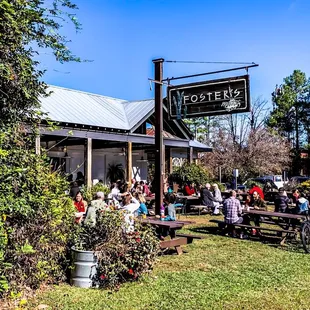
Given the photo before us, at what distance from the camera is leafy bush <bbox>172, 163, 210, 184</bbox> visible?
19609 millimetres

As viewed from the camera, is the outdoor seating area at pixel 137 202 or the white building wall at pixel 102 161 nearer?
the outdoor seating area at pixel 137 202

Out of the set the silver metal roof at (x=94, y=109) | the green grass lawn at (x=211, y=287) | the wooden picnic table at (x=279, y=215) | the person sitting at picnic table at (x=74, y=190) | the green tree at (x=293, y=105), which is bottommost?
the green grass lawn at (x=211, y=287)

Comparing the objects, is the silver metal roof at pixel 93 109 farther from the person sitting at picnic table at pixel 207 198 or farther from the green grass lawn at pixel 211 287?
the green grass lawn at pixel 211 287

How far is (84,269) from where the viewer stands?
5.80m

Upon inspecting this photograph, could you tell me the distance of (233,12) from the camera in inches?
371

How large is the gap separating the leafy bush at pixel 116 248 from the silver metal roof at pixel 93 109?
10.5m

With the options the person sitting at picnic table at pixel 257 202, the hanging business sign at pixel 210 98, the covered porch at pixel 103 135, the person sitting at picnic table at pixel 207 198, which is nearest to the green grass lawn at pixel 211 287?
the hanging business sign at pixel 210 98

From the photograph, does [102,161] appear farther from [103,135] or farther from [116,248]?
[116,248]

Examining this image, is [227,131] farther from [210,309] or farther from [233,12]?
[210,309]

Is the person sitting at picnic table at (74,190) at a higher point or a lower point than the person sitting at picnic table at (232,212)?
higher

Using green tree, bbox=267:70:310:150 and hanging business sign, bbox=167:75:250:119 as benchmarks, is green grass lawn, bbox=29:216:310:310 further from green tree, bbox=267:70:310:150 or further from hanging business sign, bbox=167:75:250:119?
green tree, bbox=267:70:310:150

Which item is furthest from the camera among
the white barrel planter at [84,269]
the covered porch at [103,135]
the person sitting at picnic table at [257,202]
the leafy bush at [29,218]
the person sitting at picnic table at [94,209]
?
the covered porch at [103,135]

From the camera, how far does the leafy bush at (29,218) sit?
14.3ft

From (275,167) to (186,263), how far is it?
1241 inches
